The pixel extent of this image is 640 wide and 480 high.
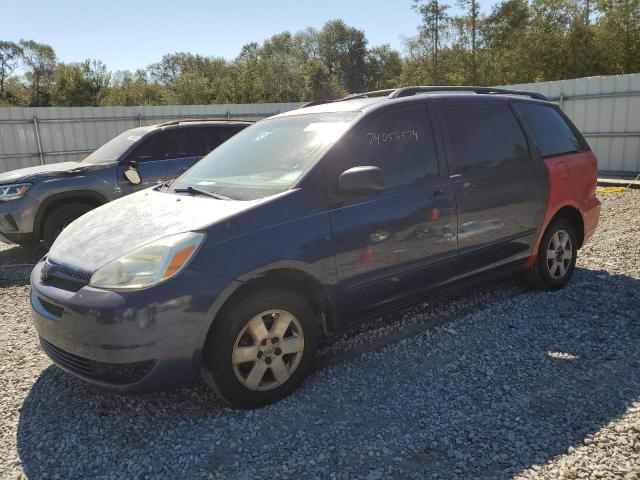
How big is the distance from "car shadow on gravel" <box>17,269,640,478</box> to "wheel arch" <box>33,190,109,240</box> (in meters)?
3.45

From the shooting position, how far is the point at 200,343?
2.75 metres

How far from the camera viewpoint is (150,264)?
2719 mm

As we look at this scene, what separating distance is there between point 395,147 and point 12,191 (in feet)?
17.0

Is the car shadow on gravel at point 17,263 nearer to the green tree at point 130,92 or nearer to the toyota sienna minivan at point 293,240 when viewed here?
the toyota sienna minivan at point 293,240

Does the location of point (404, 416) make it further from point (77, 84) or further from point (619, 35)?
point (77, 84)

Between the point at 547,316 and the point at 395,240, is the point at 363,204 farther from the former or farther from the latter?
the point at 547,316

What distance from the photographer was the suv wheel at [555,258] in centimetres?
464

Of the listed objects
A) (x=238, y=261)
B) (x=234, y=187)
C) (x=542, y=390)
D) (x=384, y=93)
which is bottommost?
(x=542, y=390)

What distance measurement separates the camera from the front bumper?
261cm

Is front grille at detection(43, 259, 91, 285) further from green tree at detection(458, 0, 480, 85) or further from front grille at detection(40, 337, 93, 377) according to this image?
green tree at detection(458, 0, 480, 85)

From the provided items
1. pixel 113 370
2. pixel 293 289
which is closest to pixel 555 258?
pixel 293 289

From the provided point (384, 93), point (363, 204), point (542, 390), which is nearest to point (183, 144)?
point (384, 93)

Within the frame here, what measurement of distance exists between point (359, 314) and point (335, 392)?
1.73ft

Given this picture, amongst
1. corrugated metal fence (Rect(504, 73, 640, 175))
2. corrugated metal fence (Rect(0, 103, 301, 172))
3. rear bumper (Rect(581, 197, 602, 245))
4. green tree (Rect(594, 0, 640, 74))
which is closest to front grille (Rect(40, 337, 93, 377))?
rear bumper (Rect(581, 197, 602, 245))
